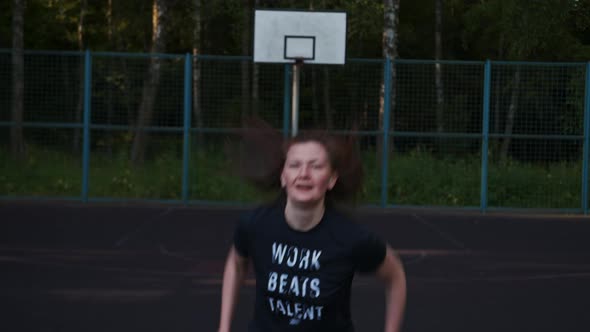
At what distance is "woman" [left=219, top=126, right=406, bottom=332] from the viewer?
3.30m

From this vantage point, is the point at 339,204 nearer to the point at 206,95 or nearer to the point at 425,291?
the point at 425,291

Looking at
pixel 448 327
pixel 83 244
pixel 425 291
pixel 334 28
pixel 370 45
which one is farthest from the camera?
pixel 370 45

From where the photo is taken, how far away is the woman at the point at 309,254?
10.8ft

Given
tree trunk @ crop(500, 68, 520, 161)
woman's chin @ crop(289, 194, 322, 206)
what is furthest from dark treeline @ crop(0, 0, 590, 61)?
→ woman's chin @ crop(289, 194, 322, 206)

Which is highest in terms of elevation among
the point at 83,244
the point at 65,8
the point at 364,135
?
the point at 65,8

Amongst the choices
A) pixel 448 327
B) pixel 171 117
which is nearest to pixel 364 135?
pixel 171 117

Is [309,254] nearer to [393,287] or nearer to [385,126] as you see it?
[393,287]

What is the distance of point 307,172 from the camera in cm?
325

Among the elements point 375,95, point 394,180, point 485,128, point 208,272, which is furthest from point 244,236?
point 375,95

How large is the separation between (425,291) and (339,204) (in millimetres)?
5626

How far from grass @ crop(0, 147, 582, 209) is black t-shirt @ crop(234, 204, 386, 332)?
13752 mm

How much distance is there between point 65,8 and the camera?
1443 inches

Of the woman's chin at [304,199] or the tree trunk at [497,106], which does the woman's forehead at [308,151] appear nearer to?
the woman's chin at [304,199]

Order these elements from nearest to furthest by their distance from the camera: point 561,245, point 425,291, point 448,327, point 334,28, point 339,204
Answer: point 339,204
point 448,327
point 425,291
point 561,245
point 334,28
